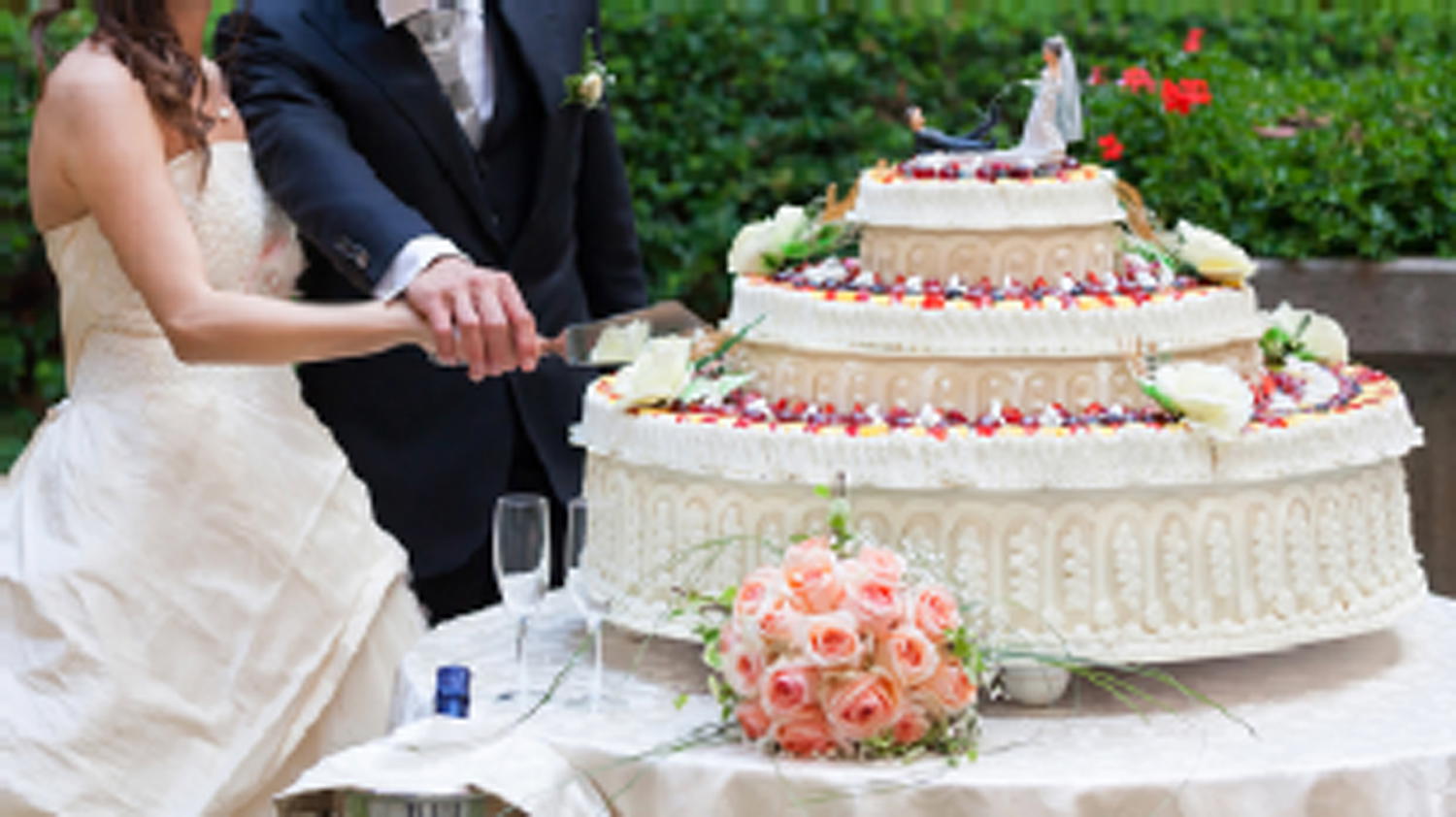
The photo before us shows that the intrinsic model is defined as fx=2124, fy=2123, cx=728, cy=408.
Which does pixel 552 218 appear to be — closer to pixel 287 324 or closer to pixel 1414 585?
pixel 287 324

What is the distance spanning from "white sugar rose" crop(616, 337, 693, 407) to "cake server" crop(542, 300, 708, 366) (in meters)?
0.13

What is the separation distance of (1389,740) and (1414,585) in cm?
62

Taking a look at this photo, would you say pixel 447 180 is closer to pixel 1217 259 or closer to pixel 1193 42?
pixel 1217 259

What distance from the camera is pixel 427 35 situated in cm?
444

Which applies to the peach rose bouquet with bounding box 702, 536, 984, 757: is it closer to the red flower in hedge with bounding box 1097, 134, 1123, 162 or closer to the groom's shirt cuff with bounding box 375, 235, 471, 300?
the groom's shirt cuff with bounding box 375, 235, 471, 300

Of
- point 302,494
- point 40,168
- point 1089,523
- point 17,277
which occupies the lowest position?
point 17,277

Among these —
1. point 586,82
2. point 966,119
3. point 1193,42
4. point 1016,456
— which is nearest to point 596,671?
point 1016,456

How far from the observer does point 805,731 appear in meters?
3.14

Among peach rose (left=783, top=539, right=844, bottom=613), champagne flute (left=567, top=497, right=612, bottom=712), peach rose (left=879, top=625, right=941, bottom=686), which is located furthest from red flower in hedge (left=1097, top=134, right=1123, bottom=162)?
peach rose (left=879, top=625, right=941, bottom=686)

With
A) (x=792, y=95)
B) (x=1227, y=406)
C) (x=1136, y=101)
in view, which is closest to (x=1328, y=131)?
(x=1136, y=101)

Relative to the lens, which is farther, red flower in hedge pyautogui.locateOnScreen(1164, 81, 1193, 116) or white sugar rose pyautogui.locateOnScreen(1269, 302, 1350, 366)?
red flower in hedge pyautogui.locateOnScreen(1164, 81, 1193, 116)

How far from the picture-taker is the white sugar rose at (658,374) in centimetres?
370

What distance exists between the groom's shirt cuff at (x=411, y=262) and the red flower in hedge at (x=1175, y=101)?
3.76m

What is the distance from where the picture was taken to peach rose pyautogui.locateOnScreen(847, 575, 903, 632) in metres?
3.08
